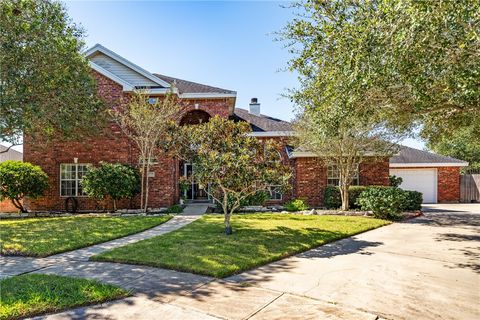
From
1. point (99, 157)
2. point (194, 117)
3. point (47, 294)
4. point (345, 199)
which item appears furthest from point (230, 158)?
point (194, 117)

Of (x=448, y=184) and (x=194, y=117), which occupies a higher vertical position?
(x=194, y=117)

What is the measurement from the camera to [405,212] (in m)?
14.3

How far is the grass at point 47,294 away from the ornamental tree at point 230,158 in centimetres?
424

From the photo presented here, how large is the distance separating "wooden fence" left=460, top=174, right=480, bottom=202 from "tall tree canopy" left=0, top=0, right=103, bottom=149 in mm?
24247

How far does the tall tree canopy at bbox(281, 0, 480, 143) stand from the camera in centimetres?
441

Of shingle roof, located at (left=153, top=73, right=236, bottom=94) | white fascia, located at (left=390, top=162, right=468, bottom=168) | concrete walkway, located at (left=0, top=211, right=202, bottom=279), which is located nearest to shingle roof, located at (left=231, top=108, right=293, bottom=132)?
shingle roof, located at (left=153, top=73, right=236, bottom=94)

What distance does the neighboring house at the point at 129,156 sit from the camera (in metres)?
15.3

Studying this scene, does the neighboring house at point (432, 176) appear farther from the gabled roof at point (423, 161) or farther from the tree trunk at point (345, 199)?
the tree trunk at point (345, 199)

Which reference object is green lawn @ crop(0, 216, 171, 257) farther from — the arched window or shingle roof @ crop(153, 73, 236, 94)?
shingle roof @ crop(153, 73, 236, 94)

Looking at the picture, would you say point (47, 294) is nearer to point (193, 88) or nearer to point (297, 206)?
point (297, 206)

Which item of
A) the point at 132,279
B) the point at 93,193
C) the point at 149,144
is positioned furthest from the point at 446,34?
the point at 93,193

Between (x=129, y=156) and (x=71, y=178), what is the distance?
311 centimetres

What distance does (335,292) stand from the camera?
463 cm

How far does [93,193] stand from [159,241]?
24.1ft
